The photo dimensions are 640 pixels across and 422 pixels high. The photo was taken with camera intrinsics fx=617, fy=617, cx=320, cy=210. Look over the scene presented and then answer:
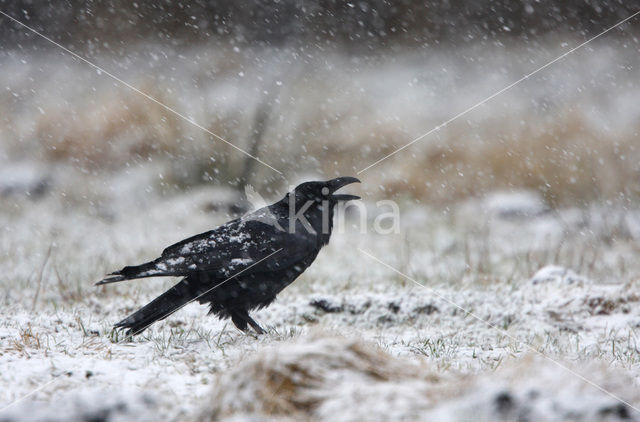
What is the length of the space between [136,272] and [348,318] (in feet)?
6.99

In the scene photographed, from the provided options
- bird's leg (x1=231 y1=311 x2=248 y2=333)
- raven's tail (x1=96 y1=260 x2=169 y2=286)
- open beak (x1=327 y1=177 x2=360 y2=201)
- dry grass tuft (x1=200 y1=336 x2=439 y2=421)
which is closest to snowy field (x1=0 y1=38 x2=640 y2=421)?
dry grass tuft (x1=200 y1=336 x2=439 y2=421)

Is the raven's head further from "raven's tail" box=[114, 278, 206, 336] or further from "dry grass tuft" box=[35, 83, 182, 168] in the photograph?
"dry grass tuft" box=[35, 83, 182, 168]

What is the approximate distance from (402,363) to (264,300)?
5.48ft

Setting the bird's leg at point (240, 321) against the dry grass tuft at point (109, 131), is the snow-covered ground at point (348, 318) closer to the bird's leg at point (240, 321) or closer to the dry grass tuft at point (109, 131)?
the bird's leg at point (240, 321)

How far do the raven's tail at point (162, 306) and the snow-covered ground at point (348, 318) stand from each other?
137 mm

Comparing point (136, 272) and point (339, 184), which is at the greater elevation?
point (339, 184)

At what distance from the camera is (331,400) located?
86.0 inches

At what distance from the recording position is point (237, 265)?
401cm

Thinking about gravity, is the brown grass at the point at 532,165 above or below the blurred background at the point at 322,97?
below

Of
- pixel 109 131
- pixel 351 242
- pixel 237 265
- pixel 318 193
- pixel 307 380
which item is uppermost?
pixel 109 131

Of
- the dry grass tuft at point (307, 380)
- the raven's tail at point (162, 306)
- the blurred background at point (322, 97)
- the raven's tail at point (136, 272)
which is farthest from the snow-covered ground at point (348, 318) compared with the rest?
the blurred background at point (322, 97)

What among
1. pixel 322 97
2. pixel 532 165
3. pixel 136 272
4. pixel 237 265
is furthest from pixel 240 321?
pixel 322 97

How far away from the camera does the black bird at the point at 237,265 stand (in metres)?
3.86

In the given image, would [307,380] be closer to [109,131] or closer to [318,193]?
[318,193]
